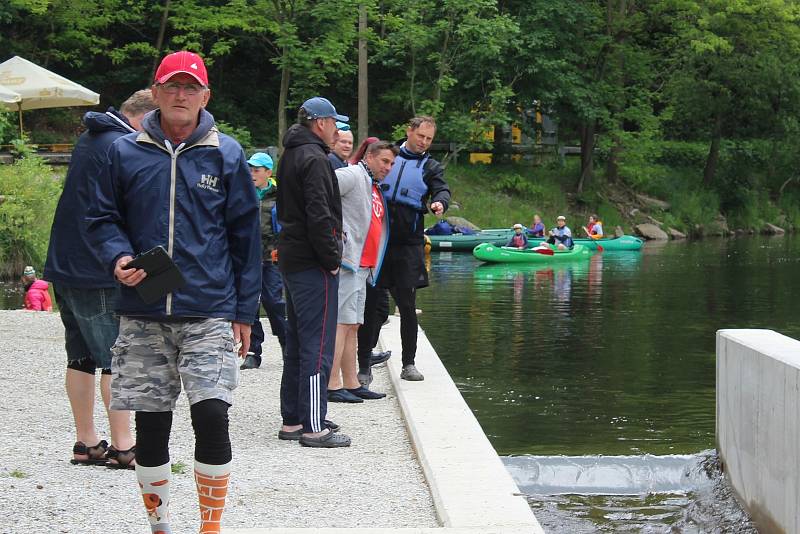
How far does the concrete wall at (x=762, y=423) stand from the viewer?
18.2ft

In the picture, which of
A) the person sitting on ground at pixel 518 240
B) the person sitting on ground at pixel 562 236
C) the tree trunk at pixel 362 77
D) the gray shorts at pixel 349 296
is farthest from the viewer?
the tree trunk at pixel 362 77

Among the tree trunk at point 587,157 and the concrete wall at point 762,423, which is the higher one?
the concrete wall at point 762,423

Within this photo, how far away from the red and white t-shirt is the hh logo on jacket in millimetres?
3799

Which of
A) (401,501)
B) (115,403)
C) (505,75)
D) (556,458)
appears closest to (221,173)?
(115,403)

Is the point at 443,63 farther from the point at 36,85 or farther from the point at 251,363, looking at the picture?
the point at 251,363

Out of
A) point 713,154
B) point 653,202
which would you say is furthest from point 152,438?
point 713,154

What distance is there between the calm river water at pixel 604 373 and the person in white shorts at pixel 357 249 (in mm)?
1226

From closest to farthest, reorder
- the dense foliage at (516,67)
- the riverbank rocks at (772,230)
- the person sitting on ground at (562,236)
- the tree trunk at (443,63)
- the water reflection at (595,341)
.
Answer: the water reflection at (595,341) < the person sitting on ground at (562,236) < the dense foliage at (516,67) < the tree trunk at (443,63) < the riverbank rocks at (772,230)

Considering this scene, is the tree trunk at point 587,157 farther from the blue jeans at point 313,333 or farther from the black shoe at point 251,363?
the blue jeans at point 313,333

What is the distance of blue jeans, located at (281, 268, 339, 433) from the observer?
23.3 feet

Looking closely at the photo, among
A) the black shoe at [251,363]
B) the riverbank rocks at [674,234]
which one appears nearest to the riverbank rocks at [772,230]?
the riverbank rocks at [674,234]

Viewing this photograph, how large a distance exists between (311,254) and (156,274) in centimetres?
264

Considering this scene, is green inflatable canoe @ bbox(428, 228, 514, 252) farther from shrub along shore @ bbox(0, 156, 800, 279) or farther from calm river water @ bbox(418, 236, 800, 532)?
calm river water @ bbox(418, 236, 800, 532)

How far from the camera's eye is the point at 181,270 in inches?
179
